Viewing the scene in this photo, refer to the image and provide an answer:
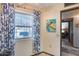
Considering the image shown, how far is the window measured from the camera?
1.41 meters

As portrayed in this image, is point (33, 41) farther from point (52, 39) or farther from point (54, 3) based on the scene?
point (54, 3)

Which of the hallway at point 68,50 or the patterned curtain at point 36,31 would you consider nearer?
the hallway at point 68,50

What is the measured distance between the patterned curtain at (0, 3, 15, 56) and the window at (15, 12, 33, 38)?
2.5 inches

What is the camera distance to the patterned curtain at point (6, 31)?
137cm

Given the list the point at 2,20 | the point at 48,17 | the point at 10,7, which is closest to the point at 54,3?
the point at 48,17

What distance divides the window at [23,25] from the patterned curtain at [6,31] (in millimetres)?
64

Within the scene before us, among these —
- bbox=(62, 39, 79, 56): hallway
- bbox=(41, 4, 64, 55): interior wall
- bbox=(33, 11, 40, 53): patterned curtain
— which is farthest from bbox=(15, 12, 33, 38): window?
bbox=(62, 39, 79, 56): hallway

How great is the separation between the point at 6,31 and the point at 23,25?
0.24 metres

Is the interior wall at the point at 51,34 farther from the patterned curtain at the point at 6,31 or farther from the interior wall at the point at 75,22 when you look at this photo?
the patterned curtain at the point at 6,31

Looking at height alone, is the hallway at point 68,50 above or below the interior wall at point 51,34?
below

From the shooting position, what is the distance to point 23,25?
4.73 ft

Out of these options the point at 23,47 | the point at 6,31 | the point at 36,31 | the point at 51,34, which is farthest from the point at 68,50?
the point at 6,31

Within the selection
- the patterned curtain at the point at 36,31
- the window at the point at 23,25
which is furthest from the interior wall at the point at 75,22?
the window at the point at 23,25

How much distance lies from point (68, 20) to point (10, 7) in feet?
2.59
